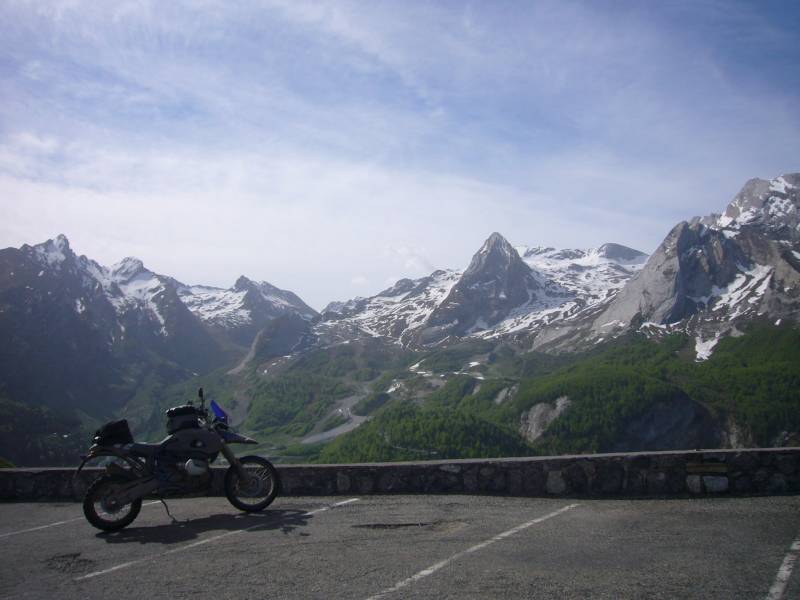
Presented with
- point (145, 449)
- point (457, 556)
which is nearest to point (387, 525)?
point (457, 556)

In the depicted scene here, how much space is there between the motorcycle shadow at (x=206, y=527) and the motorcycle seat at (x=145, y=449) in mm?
1216

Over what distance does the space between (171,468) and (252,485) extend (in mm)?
1479

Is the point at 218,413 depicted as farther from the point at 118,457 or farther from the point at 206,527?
the point at 206,527

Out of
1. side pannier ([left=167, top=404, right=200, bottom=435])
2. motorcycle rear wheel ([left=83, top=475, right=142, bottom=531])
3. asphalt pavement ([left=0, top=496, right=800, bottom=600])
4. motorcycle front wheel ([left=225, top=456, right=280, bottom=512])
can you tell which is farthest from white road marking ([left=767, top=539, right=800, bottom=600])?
motorcycle rear wheel ([left=83, top=475, right=142, bottom=531])

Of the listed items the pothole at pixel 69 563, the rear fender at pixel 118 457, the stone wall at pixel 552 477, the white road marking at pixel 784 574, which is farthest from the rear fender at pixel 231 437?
the white road marking at pixel 784 574

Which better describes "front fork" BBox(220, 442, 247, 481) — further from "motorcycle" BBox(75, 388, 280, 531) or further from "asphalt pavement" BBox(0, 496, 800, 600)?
"asphalt pavement" BBox(0, 496, 800, 600)

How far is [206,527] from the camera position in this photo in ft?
35.9

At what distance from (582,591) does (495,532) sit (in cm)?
282

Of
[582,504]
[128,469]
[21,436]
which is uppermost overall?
[128,469]

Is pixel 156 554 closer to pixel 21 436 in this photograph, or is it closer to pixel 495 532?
pixel 495 532

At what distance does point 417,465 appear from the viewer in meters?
13.8

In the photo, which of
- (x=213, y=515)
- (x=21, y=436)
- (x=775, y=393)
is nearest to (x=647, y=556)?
(x=213, y=515)

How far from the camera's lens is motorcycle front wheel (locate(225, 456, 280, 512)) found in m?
11.8

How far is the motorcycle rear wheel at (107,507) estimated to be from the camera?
35.8ft
